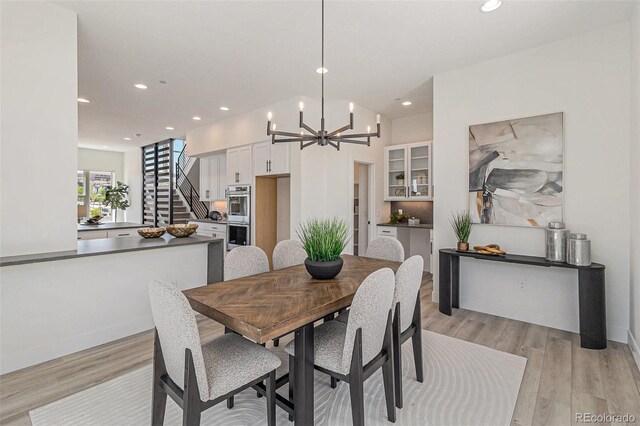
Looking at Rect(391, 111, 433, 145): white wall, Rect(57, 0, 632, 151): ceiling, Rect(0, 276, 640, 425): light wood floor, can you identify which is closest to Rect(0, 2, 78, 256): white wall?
Rect(57, 0, 632, 151): ceiling

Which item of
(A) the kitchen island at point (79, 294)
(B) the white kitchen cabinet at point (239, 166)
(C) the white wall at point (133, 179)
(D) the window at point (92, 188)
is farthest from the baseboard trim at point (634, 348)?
(D) the window at point (92, 188)

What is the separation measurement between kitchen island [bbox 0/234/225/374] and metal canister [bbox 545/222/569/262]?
12.2 feet

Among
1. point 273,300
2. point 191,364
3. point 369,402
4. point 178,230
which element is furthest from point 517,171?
→ point 178,230

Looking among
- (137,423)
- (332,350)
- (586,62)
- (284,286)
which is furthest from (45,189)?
(586,62)

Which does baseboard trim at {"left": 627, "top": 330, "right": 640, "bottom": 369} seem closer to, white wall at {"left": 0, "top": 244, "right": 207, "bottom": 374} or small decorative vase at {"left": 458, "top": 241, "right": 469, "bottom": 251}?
small decorative vase at {"left": 458, "top": 241, "right": 469, "bottom": 251}

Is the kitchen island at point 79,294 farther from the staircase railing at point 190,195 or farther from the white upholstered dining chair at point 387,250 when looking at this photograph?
the staircase railing at point 190,195

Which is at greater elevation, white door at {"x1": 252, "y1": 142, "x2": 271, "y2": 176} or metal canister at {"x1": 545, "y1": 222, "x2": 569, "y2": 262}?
white door at {"x1": 252, "y1": 142, "x2": 271, "y2": 176}

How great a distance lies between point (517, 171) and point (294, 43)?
2776 mm

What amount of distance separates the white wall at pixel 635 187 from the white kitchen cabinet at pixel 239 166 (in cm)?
480

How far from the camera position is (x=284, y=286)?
2113 mm

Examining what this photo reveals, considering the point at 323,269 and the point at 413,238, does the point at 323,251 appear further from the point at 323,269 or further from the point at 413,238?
the point at 413,238

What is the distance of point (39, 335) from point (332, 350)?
2.53 meters

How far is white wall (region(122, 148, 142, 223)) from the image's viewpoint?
980 cm

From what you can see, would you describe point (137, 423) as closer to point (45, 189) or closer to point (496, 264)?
point (45, 189)
